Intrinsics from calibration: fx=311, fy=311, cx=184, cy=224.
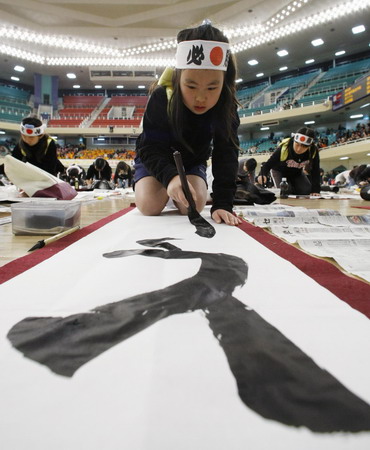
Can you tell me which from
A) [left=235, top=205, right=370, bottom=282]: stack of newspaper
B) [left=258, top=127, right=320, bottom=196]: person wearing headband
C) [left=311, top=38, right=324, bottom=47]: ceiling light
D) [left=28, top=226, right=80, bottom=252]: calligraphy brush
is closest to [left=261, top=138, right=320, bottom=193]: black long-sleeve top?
[left=258, top=127, right=320, bottom=196]: person wearing headband

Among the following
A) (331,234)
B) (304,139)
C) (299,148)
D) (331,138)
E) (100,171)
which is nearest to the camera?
(331,234)

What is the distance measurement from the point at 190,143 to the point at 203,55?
1.44 ft

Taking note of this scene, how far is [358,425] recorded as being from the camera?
23 centimetres

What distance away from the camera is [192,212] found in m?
1.30

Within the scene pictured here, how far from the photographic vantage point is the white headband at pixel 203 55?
1.08 metres

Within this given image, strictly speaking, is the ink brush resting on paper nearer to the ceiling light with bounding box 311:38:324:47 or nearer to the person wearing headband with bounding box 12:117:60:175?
the person wearing headband with bounding box 12:117:60:175

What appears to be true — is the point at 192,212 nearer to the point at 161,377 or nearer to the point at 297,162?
the point at 161,377

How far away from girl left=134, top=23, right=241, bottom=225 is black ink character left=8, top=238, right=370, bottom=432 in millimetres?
690

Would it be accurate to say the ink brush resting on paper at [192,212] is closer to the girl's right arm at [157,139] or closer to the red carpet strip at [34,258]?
the girl's right arm at [157,139]

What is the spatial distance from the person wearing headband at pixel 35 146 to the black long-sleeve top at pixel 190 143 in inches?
66.2

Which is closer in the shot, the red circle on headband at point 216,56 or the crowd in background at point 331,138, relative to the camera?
the red circle on headband at point 216,56

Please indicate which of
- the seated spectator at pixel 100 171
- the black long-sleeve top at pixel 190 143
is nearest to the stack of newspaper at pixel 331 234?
the black long-sleeve top at pixel 190 143

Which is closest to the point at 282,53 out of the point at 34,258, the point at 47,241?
the point at 47,241

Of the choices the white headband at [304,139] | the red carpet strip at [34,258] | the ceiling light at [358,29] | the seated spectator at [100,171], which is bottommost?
the red carpet strip at [34,258]
